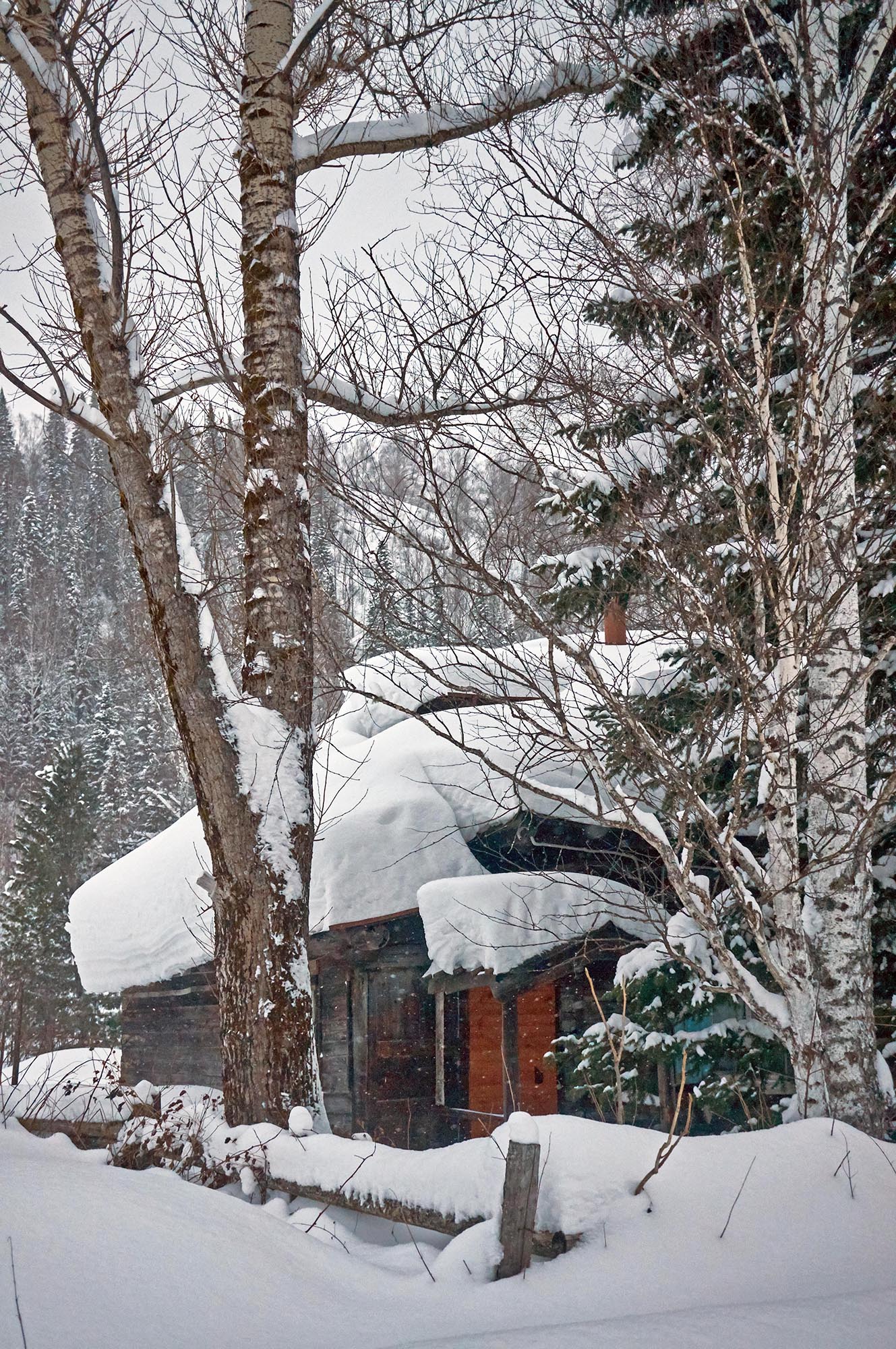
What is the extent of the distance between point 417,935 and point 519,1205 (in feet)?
26.0

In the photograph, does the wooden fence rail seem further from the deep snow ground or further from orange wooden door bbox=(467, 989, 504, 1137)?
orange wooden door bbox=(467, 989, 504, 1137)

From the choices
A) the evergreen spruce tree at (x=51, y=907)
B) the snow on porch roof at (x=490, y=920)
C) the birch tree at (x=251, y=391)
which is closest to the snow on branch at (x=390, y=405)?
the birch tree at (x=251, y=391)

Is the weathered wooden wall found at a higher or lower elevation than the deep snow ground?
lower

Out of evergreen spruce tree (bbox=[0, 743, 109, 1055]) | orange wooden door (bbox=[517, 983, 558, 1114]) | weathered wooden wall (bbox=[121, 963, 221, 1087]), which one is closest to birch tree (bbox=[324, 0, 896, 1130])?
→ orange wooden door (bbox=[517, 983, 558, 1114])

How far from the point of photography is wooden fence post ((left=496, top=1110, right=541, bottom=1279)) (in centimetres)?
326

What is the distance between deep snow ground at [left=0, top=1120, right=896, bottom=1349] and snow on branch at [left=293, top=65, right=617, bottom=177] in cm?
569

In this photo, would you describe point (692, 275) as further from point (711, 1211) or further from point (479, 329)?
point (711, 1211)

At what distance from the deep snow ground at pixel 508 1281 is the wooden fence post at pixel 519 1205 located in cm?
7

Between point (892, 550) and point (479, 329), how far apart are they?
2776 mm

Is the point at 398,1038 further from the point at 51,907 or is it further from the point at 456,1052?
the point at 51,907

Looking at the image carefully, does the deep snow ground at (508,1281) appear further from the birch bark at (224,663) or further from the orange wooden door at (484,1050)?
the orange wooden door at (484,1050)

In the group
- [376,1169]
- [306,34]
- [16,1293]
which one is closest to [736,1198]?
[376,1169]

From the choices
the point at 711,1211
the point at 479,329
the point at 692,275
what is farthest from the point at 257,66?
the point at 711,1211

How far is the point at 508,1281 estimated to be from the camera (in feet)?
10.6
